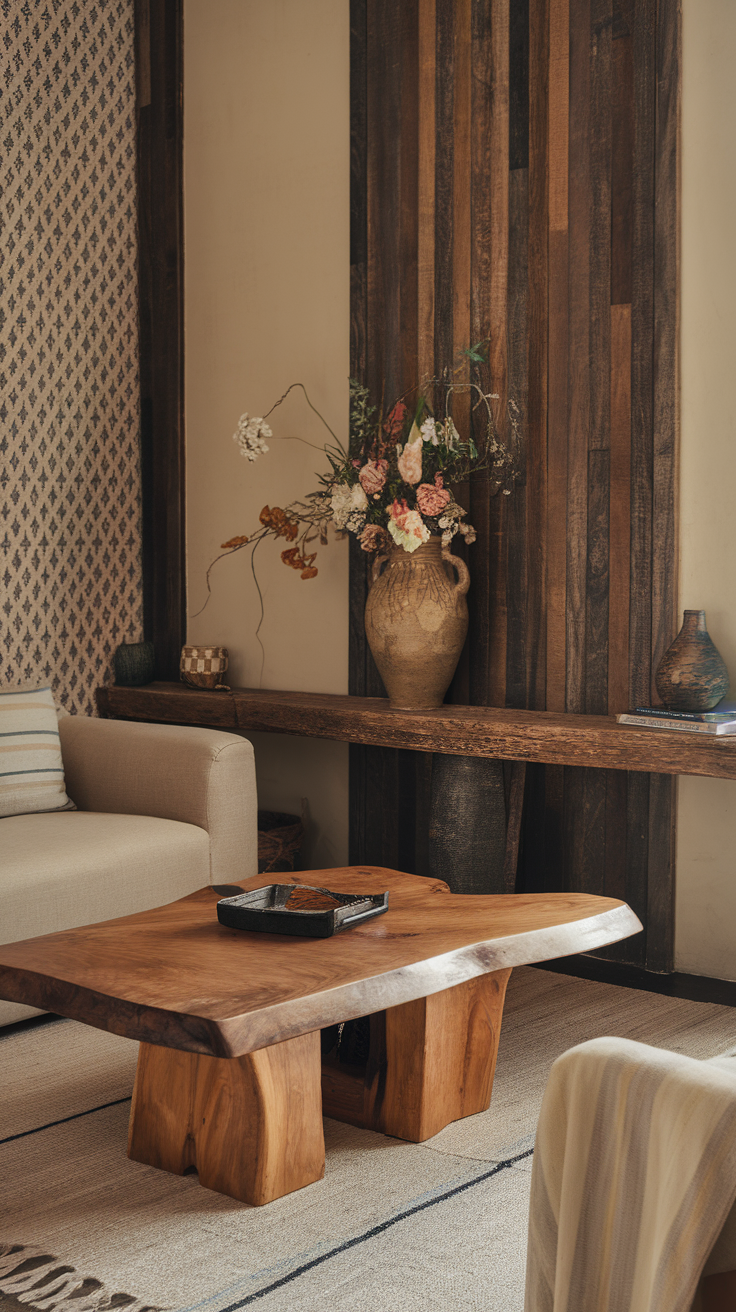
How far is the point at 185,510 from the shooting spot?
4.16m

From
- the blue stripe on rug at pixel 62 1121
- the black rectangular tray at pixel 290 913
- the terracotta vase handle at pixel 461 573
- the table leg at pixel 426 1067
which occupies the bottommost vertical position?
the blue stripe on rug at pixel 62 1121

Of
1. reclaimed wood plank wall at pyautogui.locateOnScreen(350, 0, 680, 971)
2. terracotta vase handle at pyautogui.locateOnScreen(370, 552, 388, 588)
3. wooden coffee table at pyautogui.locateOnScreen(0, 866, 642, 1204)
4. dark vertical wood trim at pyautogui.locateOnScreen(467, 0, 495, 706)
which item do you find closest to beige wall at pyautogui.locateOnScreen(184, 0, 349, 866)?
reclaimed wood plank wall at pyautogui.locateOnScreen(350, 0, 680, 971)

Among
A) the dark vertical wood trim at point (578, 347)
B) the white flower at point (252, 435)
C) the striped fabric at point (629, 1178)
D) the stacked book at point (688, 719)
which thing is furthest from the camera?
the white flower at point (252, 435)

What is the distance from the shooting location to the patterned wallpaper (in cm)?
373

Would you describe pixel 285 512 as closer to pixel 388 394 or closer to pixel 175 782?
pixel 388 394

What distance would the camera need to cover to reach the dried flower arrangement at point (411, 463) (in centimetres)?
315

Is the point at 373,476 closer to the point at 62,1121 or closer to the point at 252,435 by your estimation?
the point at 252,435

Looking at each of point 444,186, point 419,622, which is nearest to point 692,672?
point 419,622

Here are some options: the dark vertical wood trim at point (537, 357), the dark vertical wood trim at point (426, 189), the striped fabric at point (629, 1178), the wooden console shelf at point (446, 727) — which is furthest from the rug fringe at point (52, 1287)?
the dark vertical wood trim at point (426, 189)

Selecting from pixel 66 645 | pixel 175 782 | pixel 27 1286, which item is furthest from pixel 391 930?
pixel 66 645

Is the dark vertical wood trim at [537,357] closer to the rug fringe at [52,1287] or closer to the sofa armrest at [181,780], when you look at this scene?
the sofa armrest at [181,780]

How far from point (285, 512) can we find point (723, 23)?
1.81m

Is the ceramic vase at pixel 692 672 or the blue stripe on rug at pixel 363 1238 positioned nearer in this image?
the blue stripe on rug at pixel 363 1238

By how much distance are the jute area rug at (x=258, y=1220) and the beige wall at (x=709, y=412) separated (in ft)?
2.77
